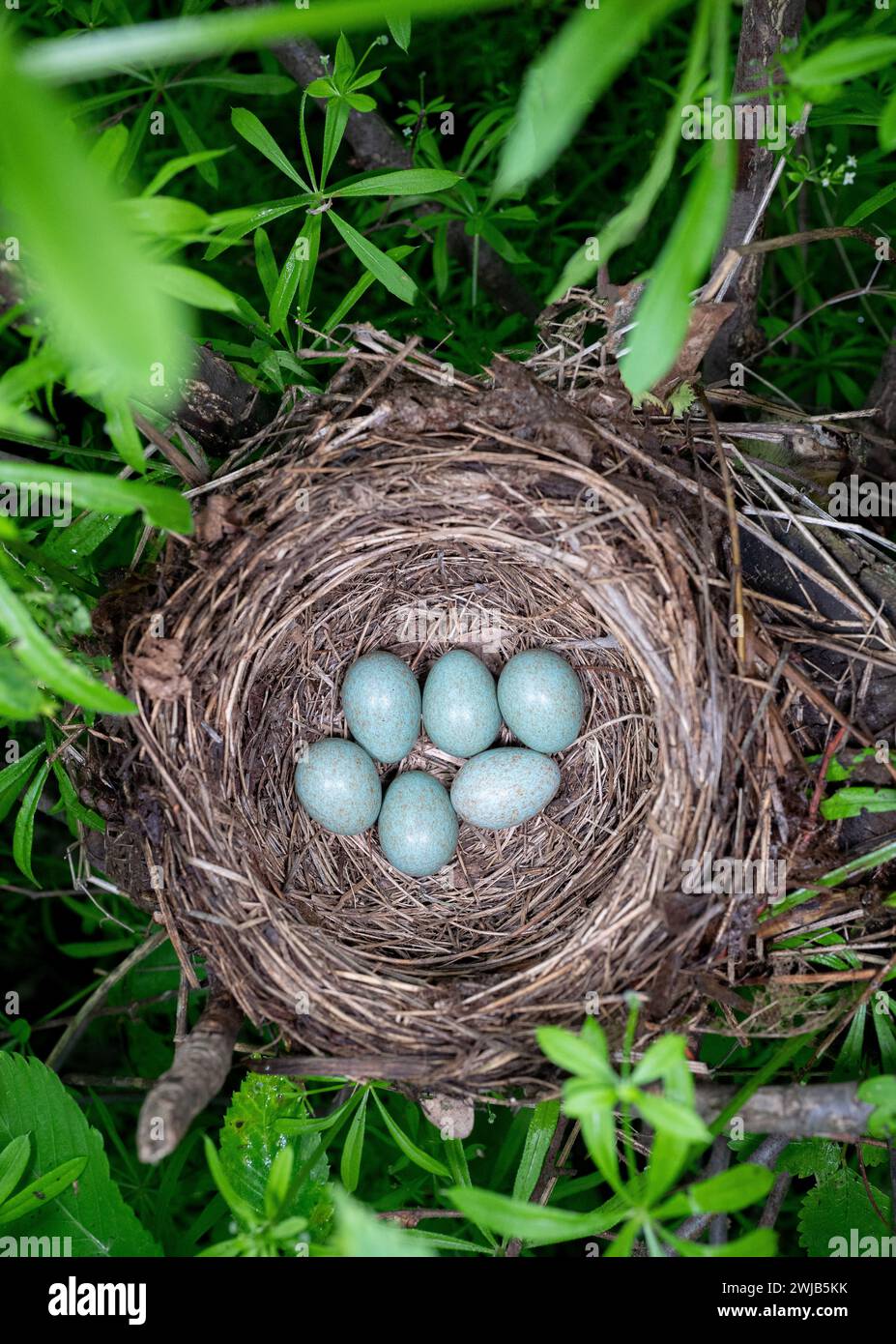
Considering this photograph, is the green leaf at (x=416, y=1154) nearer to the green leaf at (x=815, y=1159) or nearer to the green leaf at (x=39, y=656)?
the green leaf at (x=815, y=1159)

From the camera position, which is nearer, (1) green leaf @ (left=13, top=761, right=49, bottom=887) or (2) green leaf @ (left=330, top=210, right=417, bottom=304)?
(2) green leaf @ (left=330, top=210, right=417, bottom=304)

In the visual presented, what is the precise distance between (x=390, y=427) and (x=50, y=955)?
193 cm

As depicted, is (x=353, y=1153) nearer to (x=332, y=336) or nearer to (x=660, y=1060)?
(x=660, y=1060)

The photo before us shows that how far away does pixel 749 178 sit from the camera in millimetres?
1916

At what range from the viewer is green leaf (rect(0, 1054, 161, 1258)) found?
6.57 ft

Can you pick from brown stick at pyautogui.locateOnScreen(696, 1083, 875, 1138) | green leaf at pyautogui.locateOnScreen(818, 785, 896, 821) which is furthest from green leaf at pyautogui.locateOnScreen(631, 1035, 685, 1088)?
green leaf at pyautogui.locateOnScreen(818, 785, 896, 821)

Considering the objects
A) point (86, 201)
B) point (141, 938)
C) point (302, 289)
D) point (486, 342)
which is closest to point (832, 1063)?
point (141, 938)

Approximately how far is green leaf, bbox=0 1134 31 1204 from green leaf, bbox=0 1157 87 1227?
0.09 ft

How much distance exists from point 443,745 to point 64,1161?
3.86 ft

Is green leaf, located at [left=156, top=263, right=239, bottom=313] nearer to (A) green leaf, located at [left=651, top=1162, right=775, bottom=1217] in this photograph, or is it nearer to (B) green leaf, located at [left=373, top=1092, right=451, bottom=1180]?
(A) green leaf, located at [left=651, top=1162, right=775, bottom=1217]

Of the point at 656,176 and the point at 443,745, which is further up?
the point at 656,176

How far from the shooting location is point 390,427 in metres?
1.91

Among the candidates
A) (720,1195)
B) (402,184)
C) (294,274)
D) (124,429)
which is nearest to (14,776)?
(124,429)

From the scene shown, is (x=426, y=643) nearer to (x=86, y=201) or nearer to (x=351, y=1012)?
(x=351, y=1012)
